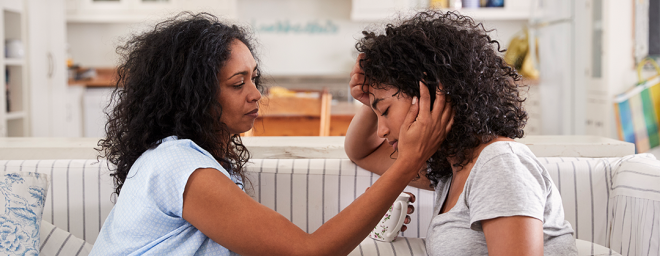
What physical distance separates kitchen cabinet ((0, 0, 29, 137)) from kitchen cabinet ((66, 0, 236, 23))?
1157 millimetres

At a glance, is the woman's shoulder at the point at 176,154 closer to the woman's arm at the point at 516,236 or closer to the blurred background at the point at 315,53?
the woman's arm at the point at 516,236

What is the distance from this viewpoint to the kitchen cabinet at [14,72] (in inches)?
129

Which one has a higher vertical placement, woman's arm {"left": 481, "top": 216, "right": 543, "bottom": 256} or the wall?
the wall

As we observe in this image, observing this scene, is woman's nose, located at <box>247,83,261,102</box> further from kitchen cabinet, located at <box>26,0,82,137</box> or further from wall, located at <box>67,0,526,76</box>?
wall, located at <box>67,0,526,76</box>

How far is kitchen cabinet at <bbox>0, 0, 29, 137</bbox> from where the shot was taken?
328 centimetres

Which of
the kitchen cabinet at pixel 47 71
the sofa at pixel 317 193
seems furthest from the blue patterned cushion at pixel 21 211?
the kitchen cabinet at pixel 47 71

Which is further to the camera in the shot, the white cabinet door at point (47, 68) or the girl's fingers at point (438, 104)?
the white cabinet door at point (47, 68)

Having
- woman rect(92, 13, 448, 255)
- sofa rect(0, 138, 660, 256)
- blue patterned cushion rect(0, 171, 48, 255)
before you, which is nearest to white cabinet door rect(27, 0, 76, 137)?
sofa rect(0, 138, 660, 256)

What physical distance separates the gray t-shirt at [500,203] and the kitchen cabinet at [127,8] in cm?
409

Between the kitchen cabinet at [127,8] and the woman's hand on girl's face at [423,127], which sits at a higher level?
the kitchen cabinet at [127,8]

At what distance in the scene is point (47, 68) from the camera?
3.81 meters

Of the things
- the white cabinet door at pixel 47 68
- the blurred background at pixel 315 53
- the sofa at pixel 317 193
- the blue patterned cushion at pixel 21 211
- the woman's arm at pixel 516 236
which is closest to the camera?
the woman's arm at pixel 516 236

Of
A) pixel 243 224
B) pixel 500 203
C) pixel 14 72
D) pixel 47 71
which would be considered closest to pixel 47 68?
pixel 47 71

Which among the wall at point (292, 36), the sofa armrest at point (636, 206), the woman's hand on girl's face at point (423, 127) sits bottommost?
the sofa armrest at point (636, 206)
